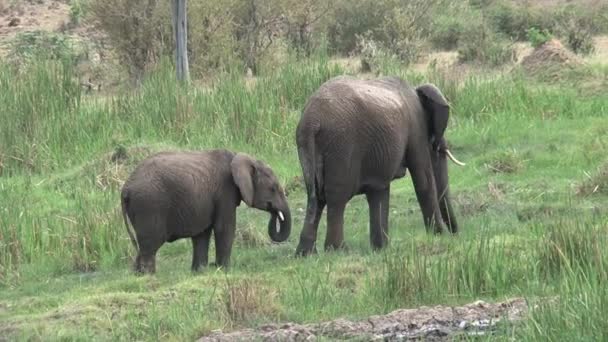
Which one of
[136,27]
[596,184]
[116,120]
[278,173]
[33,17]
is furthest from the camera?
[33,17]

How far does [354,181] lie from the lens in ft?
34.4

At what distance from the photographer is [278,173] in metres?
14.4

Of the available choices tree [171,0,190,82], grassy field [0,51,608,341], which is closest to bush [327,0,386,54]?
grassy field [0,51,608,341]

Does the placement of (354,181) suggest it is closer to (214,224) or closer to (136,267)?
(214,224)

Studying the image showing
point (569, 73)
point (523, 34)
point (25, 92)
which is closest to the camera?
point (25, 92)

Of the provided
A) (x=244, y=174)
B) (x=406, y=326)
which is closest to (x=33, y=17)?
(x=244, y=174)

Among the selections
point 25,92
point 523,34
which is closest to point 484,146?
point 25,92

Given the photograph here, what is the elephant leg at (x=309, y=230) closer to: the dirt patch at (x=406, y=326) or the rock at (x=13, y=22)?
the dirt patch at (x=406, y=326)

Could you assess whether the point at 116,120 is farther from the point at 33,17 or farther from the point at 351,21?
the point at 33,17

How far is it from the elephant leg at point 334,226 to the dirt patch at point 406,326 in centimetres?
266

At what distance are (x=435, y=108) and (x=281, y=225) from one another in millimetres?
1798

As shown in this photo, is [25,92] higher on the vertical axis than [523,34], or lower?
higher

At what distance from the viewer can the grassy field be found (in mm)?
8227

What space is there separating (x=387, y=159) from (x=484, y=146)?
464 centimetres
